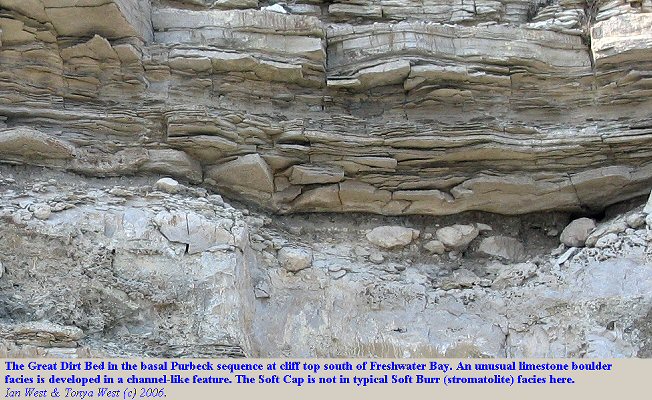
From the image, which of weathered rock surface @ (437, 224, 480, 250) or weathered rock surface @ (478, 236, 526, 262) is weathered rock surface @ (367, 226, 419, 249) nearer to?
weathered rock surface @ (437, 224, 480, 250)

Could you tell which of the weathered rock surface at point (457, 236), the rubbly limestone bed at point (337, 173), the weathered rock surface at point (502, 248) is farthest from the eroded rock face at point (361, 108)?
the weathered rock surface at point (502, 248)

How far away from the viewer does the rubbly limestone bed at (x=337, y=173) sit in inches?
340

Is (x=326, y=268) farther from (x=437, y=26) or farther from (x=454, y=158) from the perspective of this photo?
(x=437, y=26)

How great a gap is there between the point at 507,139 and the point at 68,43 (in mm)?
5167

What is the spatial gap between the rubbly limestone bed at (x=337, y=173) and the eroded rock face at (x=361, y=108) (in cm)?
3

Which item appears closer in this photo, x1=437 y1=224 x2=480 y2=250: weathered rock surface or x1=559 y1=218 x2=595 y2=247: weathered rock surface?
x1=559 y1=218 x2=595 y2=247: weathered rock surface

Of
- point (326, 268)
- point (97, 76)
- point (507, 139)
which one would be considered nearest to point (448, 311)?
point (326, 268)

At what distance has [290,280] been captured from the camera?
9398 mm

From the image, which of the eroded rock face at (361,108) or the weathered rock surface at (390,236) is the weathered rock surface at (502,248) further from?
the weathered rock surface at (390,236)

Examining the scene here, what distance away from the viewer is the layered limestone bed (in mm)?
8086

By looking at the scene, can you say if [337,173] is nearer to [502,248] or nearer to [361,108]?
[361,108]

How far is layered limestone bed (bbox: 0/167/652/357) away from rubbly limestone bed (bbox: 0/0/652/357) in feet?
0.08

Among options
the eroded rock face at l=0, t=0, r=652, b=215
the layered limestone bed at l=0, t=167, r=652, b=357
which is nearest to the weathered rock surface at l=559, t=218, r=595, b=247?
the layered limestone bed at l=0, t=167, r=652, b=357

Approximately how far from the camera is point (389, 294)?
9477mm
